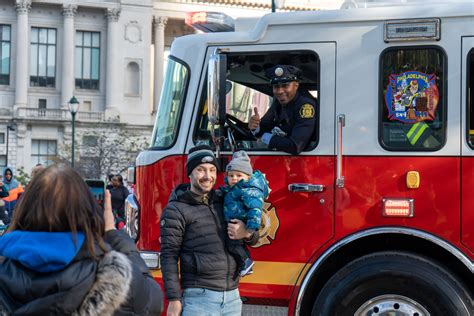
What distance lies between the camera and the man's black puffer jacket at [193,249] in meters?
4.68

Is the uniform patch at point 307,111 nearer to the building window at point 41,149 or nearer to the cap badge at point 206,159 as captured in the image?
the cap badge at point 206,159

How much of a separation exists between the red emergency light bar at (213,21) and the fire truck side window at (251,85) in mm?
380

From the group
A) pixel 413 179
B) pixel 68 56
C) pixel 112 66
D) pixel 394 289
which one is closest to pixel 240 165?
pixel 413 179

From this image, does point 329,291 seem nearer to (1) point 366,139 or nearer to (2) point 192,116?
(1) point 366,139

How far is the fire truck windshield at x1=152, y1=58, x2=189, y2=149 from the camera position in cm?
618

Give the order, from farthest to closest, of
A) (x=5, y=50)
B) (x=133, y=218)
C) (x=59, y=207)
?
(x=5, y=50)
(x=133, y=218)
(x=59, y=207)

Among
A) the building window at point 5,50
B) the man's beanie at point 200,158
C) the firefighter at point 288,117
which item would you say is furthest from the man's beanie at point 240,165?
the building window at point 5,50

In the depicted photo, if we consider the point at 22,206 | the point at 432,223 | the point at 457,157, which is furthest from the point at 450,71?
the point at 22,206

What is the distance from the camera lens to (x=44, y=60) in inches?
3088

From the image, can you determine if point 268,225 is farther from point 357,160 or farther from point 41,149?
point 41,149

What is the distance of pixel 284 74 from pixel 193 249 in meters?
1.78

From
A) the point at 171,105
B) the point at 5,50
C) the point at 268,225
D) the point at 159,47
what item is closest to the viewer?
the point at 268,225

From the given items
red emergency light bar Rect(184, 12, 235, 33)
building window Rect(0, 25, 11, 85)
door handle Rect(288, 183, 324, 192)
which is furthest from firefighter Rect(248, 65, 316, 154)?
building window Rect(0, 25, 11, 85)

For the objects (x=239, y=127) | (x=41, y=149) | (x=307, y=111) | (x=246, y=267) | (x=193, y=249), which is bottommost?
(x=246, y=267)
